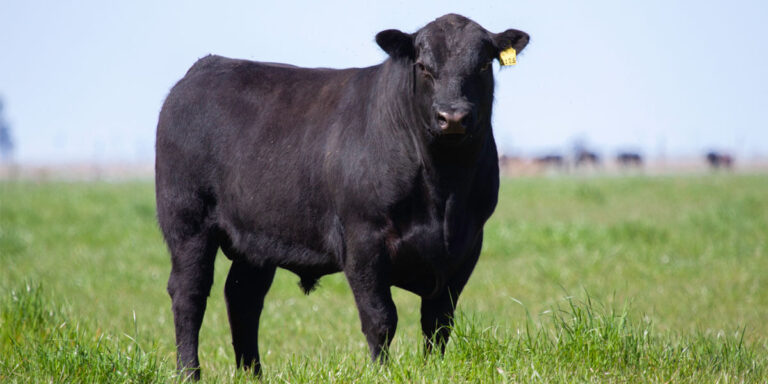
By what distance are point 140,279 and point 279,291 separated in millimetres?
1763

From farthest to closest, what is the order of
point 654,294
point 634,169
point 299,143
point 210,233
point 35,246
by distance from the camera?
point 634,169 → point 35,246 → point 654,294 → point 210,233 → point 299,143

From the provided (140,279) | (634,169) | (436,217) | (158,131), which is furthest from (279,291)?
(634,169)

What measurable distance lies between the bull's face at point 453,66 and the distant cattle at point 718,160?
3364 inches

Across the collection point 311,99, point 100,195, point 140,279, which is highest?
point 311,99

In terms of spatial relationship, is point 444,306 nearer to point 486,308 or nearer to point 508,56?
point 508,56

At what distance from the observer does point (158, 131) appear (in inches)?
236

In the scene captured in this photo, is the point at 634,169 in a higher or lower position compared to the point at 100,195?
lower

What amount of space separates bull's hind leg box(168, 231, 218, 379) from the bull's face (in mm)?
1839

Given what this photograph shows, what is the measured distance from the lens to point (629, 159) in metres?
95.4

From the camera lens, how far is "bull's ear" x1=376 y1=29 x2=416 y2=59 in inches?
187

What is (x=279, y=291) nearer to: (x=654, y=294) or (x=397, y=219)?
(x=654, y=294)

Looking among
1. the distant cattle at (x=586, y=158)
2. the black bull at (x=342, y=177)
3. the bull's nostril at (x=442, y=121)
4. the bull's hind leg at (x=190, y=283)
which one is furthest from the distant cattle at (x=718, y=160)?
the bull's nostril at (x=442, y=121)

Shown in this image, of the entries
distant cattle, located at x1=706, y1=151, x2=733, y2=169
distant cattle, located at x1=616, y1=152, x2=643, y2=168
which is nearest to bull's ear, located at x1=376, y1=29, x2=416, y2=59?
distant cattle, located at x1=706, y1=151, x2=733, y2=169

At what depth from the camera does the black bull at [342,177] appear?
4.58 meters
